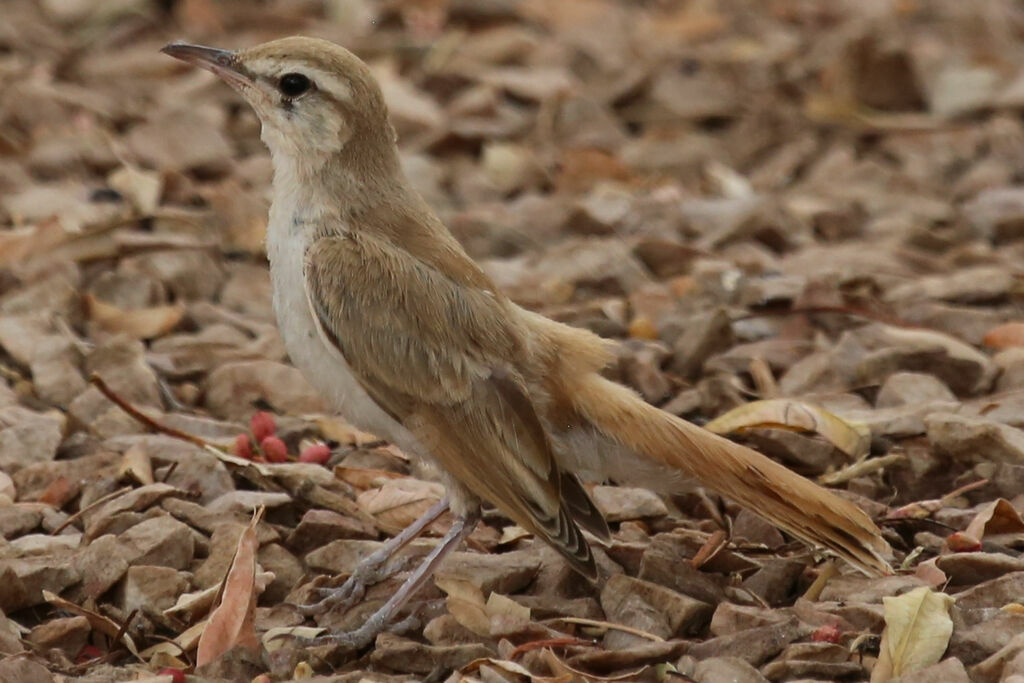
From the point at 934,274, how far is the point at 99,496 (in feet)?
13.9

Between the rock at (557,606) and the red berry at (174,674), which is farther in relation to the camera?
the rock at (557,606)

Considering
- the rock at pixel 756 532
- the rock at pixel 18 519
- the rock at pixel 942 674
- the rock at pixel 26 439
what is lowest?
the rock at pixel 756 532

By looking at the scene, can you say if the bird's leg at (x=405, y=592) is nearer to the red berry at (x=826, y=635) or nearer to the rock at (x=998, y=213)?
the red berry at (x=826, y=635)

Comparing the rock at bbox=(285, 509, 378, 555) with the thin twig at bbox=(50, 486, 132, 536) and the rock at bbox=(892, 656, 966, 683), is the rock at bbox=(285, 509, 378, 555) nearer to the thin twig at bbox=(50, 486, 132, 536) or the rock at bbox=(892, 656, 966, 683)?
the thin twig at bbox=(50, 486, 132, 536)

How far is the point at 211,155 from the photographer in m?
8.63

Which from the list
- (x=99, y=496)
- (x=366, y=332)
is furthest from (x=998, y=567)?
(x=99, y=496)

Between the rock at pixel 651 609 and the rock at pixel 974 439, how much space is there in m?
1.15

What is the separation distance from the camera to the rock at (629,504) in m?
5.75

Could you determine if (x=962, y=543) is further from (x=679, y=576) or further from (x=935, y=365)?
(x=935, y=365)

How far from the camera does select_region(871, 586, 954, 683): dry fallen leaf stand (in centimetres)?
459

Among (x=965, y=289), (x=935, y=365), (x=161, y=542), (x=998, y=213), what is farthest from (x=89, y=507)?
(x=998, y=213)

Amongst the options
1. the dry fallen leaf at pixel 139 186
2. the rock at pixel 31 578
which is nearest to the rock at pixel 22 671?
the rock at pixel 31 578

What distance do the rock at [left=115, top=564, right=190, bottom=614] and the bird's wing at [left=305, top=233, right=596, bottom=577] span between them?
87 centimetres

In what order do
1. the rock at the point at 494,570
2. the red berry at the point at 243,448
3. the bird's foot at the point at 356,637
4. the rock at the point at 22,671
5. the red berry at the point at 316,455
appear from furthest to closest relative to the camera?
the red berry at the point at 316,455, the red berry at the point at 243,448, the rock at the point at 494,570, the bird's foot at the point at 356,637, the rock at the point at 22,671
